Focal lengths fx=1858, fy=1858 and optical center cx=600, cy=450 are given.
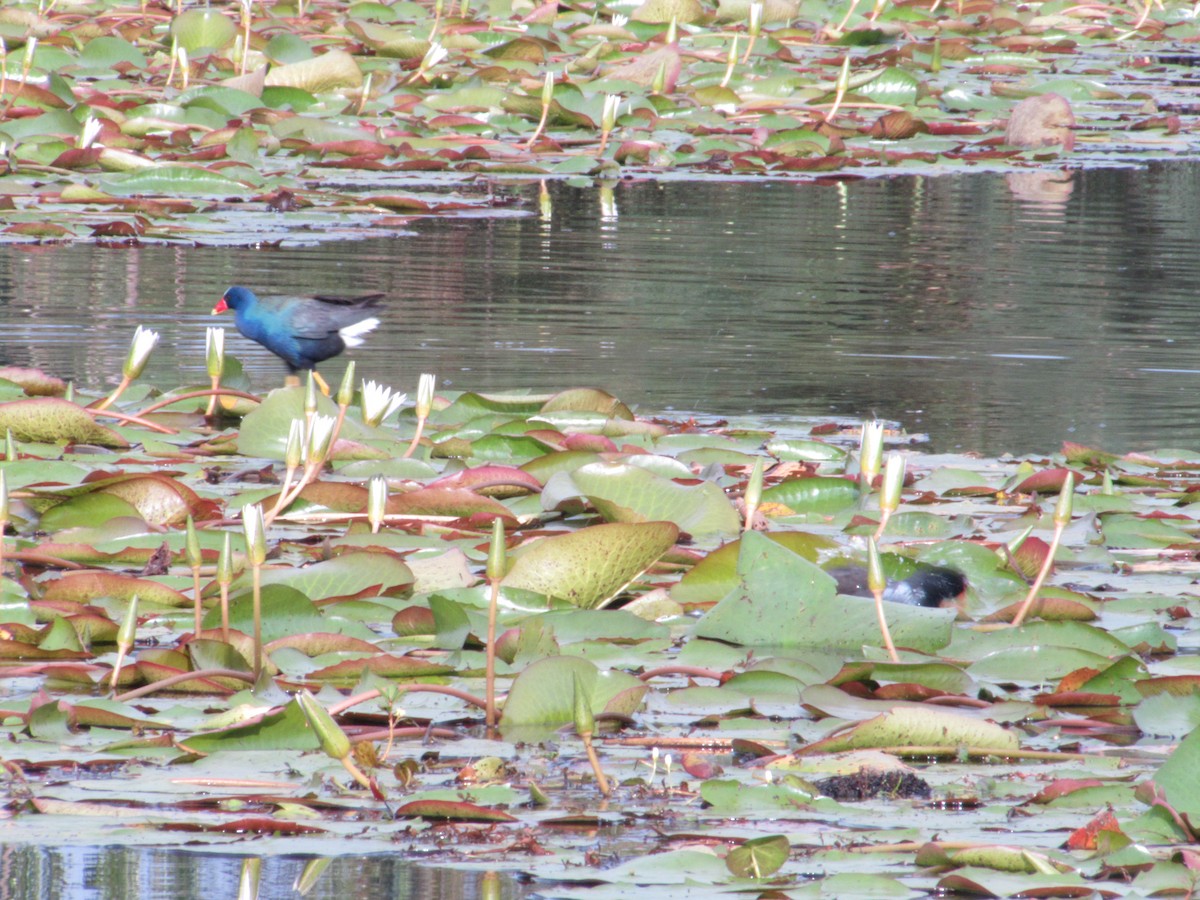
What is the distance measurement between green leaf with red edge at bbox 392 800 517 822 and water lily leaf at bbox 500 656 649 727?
388 millimetres

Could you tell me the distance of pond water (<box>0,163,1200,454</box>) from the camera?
19.3 ft

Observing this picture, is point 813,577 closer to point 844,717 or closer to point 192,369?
point 844,717

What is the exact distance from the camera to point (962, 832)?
246 cm

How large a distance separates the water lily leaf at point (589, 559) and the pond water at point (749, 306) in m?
1.80

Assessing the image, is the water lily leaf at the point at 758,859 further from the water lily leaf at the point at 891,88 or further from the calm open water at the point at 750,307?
the water lily leaf at the point at 891,88

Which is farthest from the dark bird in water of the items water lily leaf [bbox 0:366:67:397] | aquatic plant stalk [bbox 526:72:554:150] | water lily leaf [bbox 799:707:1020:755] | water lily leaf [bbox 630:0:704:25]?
water lily leaf [bbox 630:0:704:25]

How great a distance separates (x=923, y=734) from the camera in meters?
2.79

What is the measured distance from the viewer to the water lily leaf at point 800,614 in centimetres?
330

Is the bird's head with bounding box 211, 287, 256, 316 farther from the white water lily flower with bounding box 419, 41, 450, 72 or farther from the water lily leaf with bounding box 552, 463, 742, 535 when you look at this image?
the white water lily flower with bounding box 419, 41, 450, 72

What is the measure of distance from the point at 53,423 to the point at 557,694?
7.21ft

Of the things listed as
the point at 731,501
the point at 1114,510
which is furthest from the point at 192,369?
the point at 1114,510

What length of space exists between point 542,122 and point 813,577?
7.91m

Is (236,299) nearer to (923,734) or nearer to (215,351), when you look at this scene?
(215,351)

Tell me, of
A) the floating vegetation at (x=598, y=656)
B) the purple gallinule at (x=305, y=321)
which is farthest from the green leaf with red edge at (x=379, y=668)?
the purple gallinule at (x=305, y=321)
